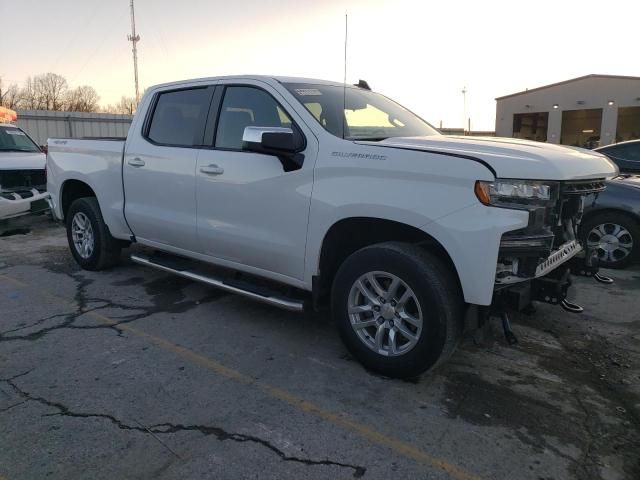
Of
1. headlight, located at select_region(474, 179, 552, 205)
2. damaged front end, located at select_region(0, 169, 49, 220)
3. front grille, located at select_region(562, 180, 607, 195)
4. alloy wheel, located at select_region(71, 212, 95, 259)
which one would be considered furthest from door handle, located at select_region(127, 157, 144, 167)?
damaged front end, located at select_region(0, 169, 49, 220)

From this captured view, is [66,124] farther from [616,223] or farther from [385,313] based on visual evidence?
[385,313]

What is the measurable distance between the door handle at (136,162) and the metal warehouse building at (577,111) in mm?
38840

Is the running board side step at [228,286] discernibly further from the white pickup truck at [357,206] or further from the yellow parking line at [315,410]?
the yellow parking line at [315,410]

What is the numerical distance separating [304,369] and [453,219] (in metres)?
1.54

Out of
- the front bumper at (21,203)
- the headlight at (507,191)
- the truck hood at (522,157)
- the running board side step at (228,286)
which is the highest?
the truck hood at (522,157)

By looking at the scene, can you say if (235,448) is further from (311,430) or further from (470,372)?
(470,372)

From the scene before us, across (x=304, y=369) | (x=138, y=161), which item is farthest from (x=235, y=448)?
(x=138, y=161)

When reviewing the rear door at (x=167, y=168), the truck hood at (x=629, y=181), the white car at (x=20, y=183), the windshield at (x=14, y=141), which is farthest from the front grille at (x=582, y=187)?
the windshield at (x=14, y=141)

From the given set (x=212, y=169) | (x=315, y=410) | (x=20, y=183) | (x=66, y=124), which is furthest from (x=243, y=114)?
(x=66, y=124)

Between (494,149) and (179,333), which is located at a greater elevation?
(494,149)

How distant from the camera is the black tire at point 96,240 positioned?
5.93 meters

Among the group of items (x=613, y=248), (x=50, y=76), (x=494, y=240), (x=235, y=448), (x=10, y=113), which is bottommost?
(x=235, y=448)

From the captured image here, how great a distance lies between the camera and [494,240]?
297 centimetres

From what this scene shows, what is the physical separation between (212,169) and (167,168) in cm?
67
